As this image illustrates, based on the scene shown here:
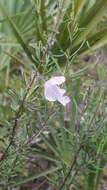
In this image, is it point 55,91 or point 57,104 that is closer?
point 55,91

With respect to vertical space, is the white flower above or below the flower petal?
below

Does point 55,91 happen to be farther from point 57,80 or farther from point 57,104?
point 57,104

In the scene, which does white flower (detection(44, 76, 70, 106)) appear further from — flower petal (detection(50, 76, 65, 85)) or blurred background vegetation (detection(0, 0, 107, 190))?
blurred background vegetation (detection(0, 0, 107, 190))

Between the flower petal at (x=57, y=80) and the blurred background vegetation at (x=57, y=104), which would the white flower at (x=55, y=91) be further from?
the blurred background vegetation at (x=57, y=104)

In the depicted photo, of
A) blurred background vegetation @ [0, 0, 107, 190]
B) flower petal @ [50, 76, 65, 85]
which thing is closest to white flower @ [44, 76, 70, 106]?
flower petal @ [50, 76, 65, 85]

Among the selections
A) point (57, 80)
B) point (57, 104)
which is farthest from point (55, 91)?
point (57, 104)

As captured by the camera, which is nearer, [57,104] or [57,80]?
[57,80]

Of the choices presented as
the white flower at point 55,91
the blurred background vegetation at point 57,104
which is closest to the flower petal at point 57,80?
the white flower at point 55,91

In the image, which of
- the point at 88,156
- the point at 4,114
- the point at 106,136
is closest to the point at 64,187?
the point at 88,156

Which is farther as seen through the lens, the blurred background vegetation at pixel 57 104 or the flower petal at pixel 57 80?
the blurred background vegetation at pixel 57 104

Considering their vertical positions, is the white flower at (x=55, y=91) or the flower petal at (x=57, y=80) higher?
the flower petal at (x=57, y=80)

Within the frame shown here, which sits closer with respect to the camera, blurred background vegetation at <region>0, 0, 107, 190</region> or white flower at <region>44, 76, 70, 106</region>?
white flower at <region>44, 76, 70, 106</region>
